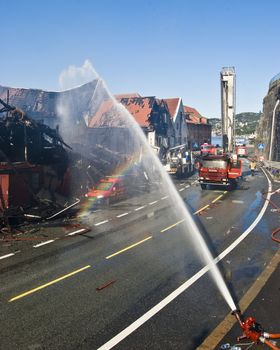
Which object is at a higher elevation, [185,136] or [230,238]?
[185,136]

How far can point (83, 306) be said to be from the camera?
29.6 feet

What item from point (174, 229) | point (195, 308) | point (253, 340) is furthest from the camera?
point (174, 229)

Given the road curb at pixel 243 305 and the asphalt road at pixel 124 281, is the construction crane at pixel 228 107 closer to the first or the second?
the asphalt road at pixel 124 281

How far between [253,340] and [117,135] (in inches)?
1616

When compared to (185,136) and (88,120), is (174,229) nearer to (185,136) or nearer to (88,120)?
(88,120)

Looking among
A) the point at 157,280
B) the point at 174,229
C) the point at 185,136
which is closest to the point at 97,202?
the point at 174,229

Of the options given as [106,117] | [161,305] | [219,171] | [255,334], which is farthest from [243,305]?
[106,117]

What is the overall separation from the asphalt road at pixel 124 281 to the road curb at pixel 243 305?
163mm

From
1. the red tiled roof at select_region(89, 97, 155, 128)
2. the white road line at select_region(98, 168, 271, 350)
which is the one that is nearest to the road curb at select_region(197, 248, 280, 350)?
the white road line at select_region(98, 168, 271, 350)

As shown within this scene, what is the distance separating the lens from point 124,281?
34.9ft

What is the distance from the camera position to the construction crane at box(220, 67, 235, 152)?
3634 cm

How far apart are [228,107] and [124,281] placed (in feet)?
99.0

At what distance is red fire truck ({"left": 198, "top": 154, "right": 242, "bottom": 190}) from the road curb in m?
16.8

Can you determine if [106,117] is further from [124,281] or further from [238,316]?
[238,316]
